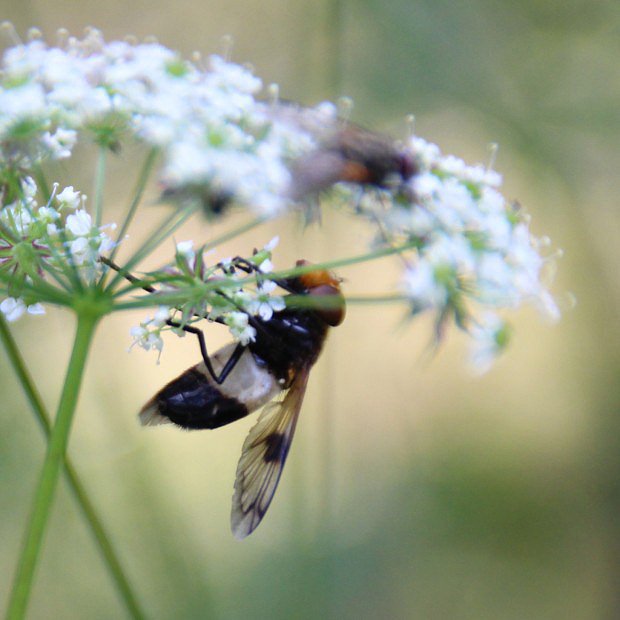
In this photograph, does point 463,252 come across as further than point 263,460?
No

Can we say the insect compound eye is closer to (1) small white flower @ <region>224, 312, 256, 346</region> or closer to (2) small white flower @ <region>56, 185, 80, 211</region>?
(1) small white flower @ <region>224, 312, 256, 346</region>

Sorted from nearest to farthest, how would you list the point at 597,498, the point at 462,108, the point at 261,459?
1. the point at 261,459
2. the point at 462,108
3. the point at 597,498

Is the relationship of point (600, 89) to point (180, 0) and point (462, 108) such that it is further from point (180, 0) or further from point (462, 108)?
point (180, 0)

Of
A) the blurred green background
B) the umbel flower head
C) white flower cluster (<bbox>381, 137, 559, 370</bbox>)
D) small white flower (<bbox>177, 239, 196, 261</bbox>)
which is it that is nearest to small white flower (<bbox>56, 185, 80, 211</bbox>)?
the umbel flower head

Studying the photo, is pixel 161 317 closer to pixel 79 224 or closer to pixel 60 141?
pixel 79 224

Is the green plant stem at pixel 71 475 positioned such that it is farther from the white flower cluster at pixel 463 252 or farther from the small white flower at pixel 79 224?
the white flower cluster at pixel 463 252

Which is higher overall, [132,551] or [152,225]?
[152,225]

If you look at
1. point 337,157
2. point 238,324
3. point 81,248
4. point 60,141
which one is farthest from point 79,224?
point 337,157

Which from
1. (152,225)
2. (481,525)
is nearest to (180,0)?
(152,225)
